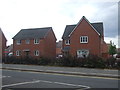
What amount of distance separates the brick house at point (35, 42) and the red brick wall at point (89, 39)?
393 inches

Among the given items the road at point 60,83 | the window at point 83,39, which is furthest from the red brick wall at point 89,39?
the road at point 60,83

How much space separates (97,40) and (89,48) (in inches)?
90.0

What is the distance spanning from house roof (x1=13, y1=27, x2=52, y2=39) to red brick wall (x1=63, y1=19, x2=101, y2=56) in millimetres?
10772

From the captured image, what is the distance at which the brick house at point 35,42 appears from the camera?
171 feet

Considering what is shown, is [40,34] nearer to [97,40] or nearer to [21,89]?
[97,40]

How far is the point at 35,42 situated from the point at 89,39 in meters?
16.5

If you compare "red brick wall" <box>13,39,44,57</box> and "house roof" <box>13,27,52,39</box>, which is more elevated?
"house roof" <box>13,27,52,39</box>

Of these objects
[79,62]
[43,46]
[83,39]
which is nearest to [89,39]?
[83,39]

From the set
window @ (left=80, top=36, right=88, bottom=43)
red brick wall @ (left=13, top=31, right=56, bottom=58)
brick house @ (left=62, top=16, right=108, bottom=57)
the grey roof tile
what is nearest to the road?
brick house @ (left=62, top=16, right=108, bottom=57)

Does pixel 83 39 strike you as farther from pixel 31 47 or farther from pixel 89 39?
pixel 31 47

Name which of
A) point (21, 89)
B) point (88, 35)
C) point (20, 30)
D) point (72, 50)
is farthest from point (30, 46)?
point (21, 89)

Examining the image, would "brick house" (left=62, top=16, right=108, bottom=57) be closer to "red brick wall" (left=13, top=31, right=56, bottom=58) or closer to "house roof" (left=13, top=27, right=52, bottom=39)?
"red brick wall" (left=13, top=31, right=56, bottom=58)

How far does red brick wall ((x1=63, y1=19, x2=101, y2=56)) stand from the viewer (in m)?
41.7

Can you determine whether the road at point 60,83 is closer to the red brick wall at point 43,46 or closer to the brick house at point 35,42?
the red brick wall at point 43,46
